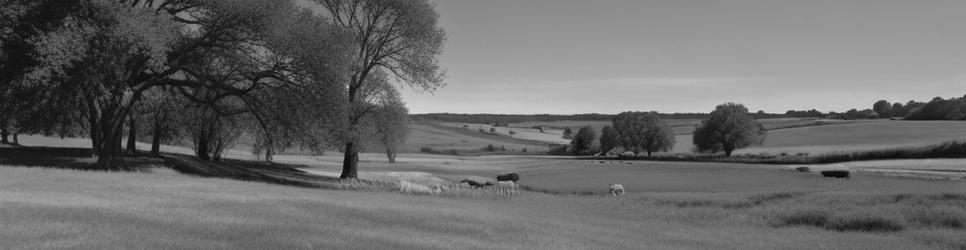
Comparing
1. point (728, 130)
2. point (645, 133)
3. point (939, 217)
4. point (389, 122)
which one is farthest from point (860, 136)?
point (939, 217)

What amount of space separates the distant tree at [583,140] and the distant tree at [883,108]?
84065 mm

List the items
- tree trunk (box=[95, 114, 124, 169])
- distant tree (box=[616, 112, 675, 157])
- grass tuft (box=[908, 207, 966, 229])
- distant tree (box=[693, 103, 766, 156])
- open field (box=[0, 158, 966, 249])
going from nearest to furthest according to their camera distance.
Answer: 1. open field (box=[0, 158, 966, 249])
2. grass tuft (box=[908, 207, 966, 229])
3. tree trunk (box=[95, 114, 124, 169])
4. distant tree (box=[693, 103, 766, 156])
5. distant tree (box=[616, 112, 675, 157])

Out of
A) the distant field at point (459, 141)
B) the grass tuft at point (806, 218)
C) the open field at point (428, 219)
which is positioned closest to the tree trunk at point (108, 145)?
the open field at point (428, 219)

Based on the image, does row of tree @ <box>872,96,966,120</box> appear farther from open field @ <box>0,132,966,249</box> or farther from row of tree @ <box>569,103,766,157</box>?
open field @ <box>0,132,966,249</box>

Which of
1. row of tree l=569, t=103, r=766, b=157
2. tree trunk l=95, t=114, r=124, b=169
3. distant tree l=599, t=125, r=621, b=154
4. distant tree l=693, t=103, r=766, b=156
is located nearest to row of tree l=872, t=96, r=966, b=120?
row of tree l=569, t=103, r=766, b=157

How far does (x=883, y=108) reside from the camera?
183500 millimetres

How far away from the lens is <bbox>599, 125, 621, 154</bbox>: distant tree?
430 feet

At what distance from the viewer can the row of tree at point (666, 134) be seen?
9950cm

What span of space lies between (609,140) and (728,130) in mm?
37749

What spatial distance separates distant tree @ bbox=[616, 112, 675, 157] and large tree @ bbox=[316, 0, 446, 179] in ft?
→ 274

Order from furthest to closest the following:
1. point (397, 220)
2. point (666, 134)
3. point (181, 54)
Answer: point (666, 134), point (181, 54), point (397, 220)

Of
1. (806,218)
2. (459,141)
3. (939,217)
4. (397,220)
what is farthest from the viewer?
(459,141)

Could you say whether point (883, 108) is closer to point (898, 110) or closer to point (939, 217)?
point (898, 110)

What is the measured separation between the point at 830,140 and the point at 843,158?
4490cm
